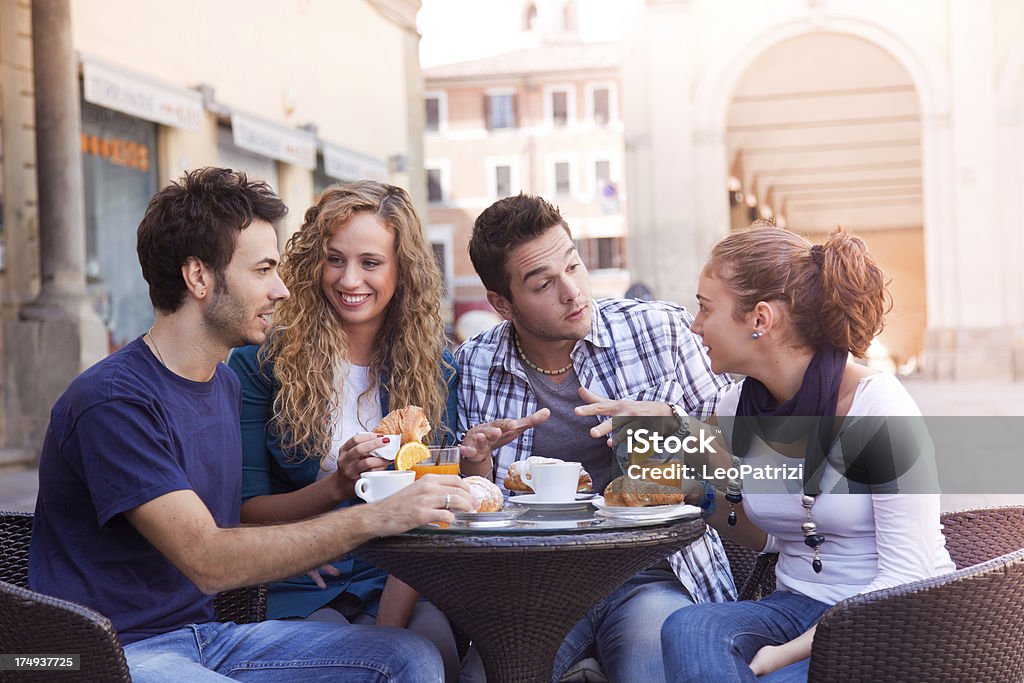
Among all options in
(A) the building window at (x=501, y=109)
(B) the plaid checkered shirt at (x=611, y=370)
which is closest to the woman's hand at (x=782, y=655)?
(B) the plaid checkered shirt at (x=611, y=370)

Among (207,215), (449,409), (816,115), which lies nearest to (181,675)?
(207,215)

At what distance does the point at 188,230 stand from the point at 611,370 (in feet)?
3.87

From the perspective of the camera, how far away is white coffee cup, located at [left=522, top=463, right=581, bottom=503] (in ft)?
7.90

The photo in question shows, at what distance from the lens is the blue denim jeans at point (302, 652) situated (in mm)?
2215

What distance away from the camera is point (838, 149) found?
75.6ft

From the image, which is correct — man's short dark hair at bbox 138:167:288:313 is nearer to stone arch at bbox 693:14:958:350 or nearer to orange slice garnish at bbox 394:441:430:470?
orange slice garnish at bbox 394:441:430:470

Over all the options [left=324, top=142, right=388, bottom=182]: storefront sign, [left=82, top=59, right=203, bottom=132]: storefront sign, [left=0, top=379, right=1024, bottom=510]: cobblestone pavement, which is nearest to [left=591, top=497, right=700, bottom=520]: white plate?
[left=0, top=379, right=1024, bottom=510]: cobblestone pavement

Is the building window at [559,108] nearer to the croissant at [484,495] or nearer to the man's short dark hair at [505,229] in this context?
the man's short dark hair at [505,229]

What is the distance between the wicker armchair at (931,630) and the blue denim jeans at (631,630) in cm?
65

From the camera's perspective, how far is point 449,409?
309 centimetres

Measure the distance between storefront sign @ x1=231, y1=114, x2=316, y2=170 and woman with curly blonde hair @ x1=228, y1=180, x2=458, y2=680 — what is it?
9.97 meters

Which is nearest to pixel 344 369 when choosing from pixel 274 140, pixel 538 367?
pixel 538 367

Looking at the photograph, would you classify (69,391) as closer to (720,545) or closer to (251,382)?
(251,382)

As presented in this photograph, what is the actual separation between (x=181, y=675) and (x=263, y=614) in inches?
25.7
